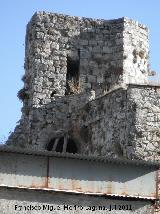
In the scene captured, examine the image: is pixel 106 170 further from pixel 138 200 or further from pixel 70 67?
pixel 70 67

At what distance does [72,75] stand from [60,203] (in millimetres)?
15227

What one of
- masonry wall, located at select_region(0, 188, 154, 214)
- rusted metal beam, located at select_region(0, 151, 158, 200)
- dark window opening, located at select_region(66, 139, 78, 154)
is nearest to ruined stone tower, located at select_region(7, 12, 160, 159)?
dark window opening, located at select_region(66, 139, 78, 154)

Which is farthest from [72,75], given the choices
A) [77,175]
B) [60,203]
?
[60,203]

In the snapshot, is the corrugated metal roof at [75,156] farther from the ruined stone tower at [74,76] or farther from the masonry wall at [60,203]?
the ruined stone tower at [74,76]

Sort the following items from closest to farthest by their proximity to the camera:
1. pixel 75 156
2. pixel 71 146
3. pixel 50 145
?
pixel 75 156 → pixel 71 146 → pixel 50 145

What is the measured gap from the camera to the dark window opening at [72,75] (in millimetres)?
25109

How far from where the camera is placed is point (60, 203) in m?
10.6

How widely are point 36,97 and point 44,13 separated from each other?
356 cm

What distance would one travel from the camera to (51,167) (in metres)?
10.8

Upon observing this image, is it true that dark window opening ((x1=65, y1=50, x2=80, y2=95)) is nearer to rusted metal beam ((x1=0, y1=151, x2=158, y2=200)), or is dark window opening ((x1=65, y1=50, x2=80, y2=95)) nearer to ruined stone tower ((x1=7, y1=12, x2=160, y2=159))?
ruined stone tower ((x1=7, y1=12, x2=160, y2=159))

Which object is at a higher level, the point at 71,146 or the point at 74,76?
the point at 74,76

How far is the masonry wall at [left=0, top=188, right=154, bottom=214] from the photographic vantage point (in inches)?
409

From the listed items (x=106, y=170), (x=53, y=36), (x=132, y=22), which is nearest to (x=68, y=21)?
(x=53, y=36)

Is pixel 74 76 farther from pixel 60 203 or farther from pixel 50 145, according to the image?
pixel 60 203
